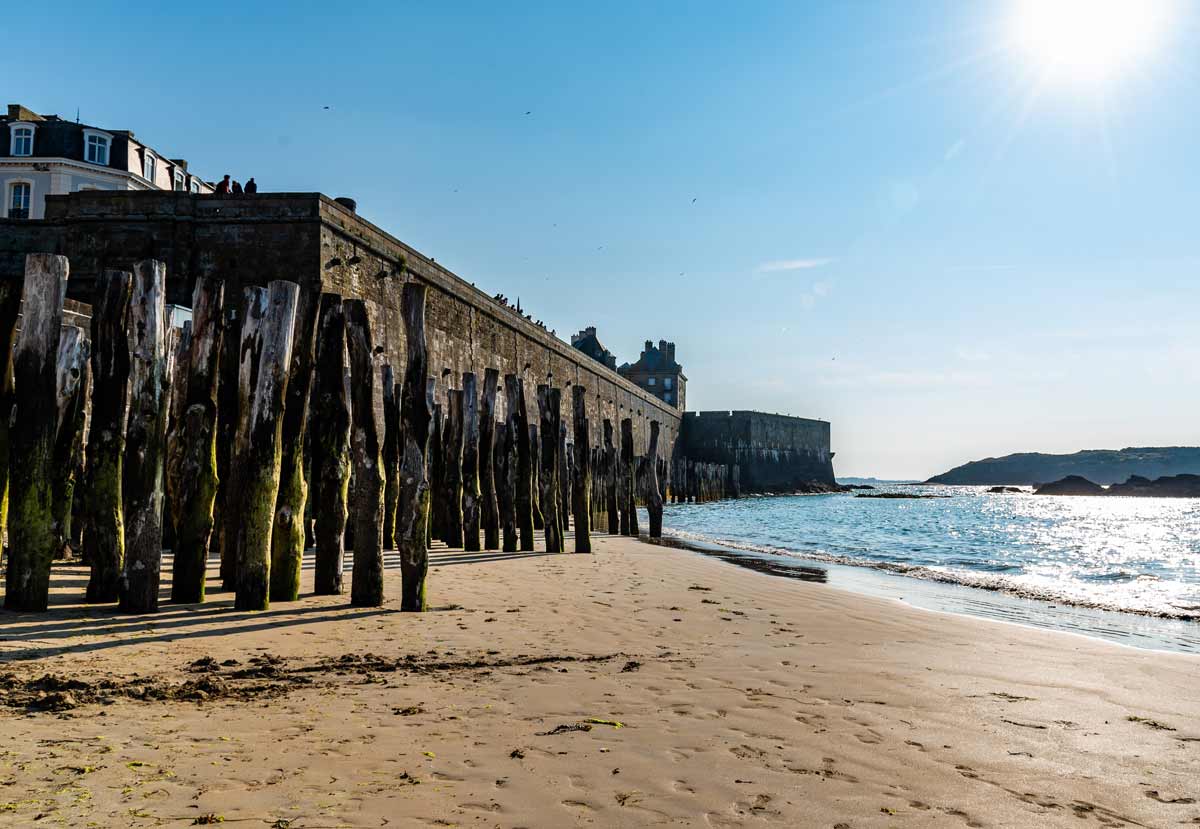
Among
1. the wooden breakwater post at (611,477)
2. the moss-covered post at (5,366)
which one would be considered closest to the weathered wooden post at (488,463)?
the wooden breakwater post at (611,477)

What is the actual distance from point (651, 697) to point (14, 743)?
2695 mm

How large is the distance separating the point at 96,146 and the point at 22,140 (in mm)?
2722

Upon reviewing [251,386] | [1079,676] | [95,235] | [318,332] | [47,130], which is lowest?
[1079,676]

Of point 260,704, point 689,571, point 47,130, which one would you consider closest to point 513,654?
point 260,704

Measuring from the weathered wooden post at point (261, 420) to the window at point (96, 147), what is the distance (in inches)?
1404

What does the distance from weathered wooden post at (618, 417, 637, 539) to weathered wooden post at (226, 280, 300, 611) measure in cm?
1018

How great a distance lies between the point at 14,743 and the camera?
3.13 meters

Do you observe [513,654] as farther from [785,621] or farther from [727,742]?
[785,621]

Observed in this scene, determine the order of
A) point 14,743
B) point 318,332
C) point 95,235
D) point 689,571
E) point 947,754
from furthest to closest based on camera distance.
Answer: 1. point 95,235
2. point 689,571
3. point 318,332
4. point 947,754
5. point 14,743

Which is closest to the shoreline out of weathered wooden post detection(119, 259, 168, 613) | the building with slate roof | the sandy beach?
the sandy beach

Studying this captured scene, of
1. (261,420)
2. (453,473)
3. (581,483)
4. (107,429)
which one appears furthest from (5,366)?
(581,483)

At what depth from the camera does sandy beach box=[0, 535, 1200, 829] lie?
111 inches

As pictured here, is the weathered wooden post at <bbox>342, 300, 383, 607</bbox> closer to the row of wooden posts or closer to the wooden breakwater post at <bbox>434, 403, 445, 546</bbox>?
the row of wooden posts

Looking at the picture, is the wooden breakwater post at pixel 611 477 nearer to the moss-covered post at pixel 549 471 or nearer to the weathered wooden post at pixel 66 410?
the moss-covered post at pixel 549 471
